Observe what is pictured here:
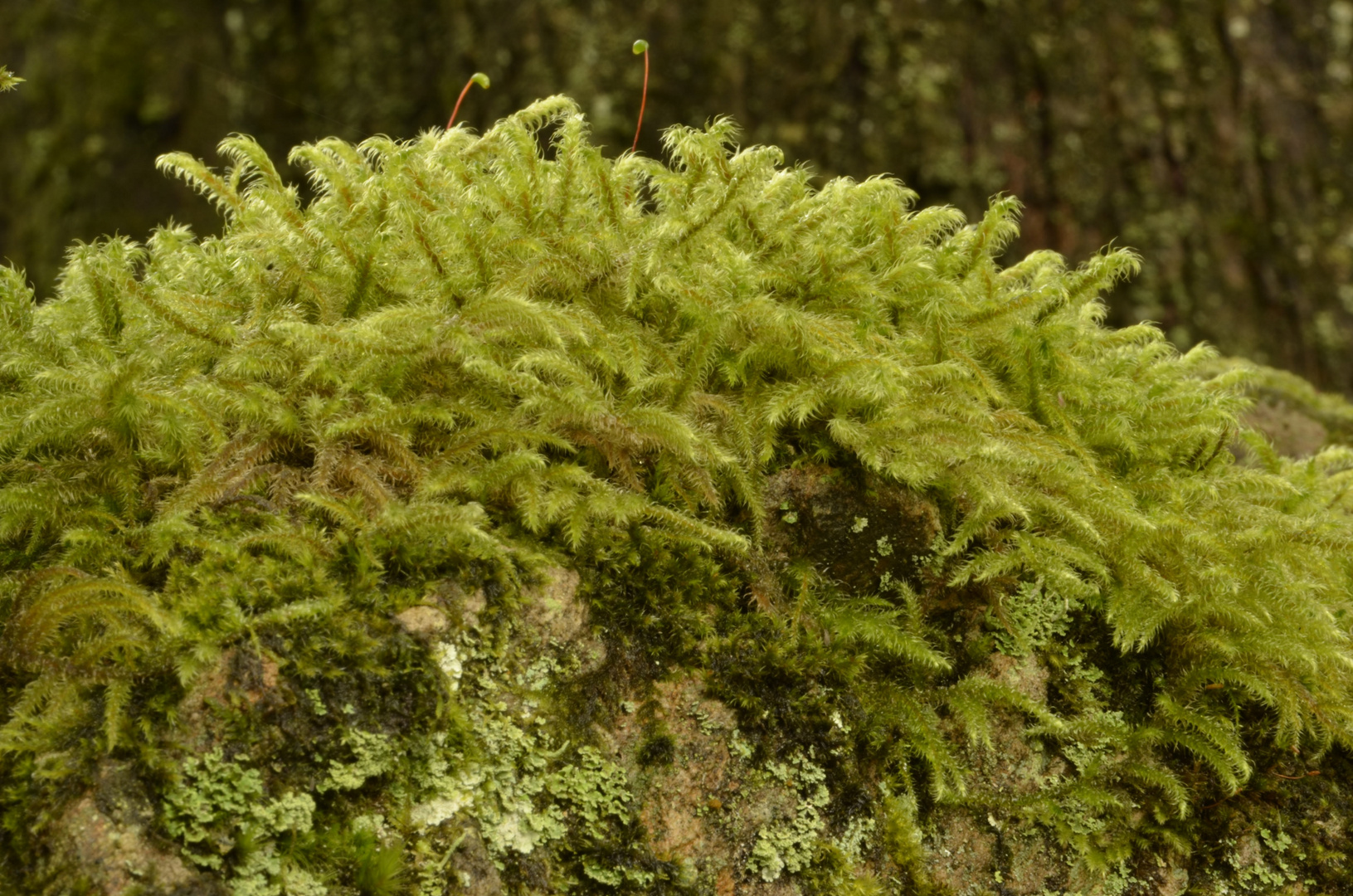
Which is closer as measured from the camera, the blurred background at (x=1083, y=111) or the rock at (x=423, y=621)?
the rock at (x=423, y=621)

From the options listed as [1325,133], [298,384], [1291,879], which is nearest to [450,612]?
[298,384]

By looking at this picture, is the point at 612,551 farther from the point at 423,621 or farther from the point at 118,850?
the point at 118,850

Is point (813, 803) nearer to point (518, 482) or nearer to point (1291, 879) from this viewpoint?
point (518, 482)

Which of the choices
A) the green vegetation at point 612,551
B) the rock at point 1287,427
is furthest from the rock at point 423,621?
the rock at point 1287,427

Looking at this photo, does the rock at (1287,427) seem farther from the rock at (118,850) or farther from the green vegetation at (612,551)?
the rock at (118,850)

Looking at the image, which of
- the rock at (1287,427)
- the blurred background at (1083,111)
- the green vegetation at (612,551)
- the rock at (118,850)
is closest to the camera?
the rock at (118,850)

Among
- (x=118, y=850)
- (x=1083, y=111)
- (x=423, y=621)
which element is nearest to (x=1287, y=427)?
(x=1083, y=111)

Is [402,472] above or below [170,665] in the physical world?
above

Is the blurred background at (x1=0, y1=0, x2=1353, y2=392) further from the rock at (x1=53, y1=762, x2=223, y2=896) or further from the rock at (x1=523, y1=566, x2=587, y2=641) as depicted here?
the rock at (x1=53, y1=762, x2=223, y2=896)
